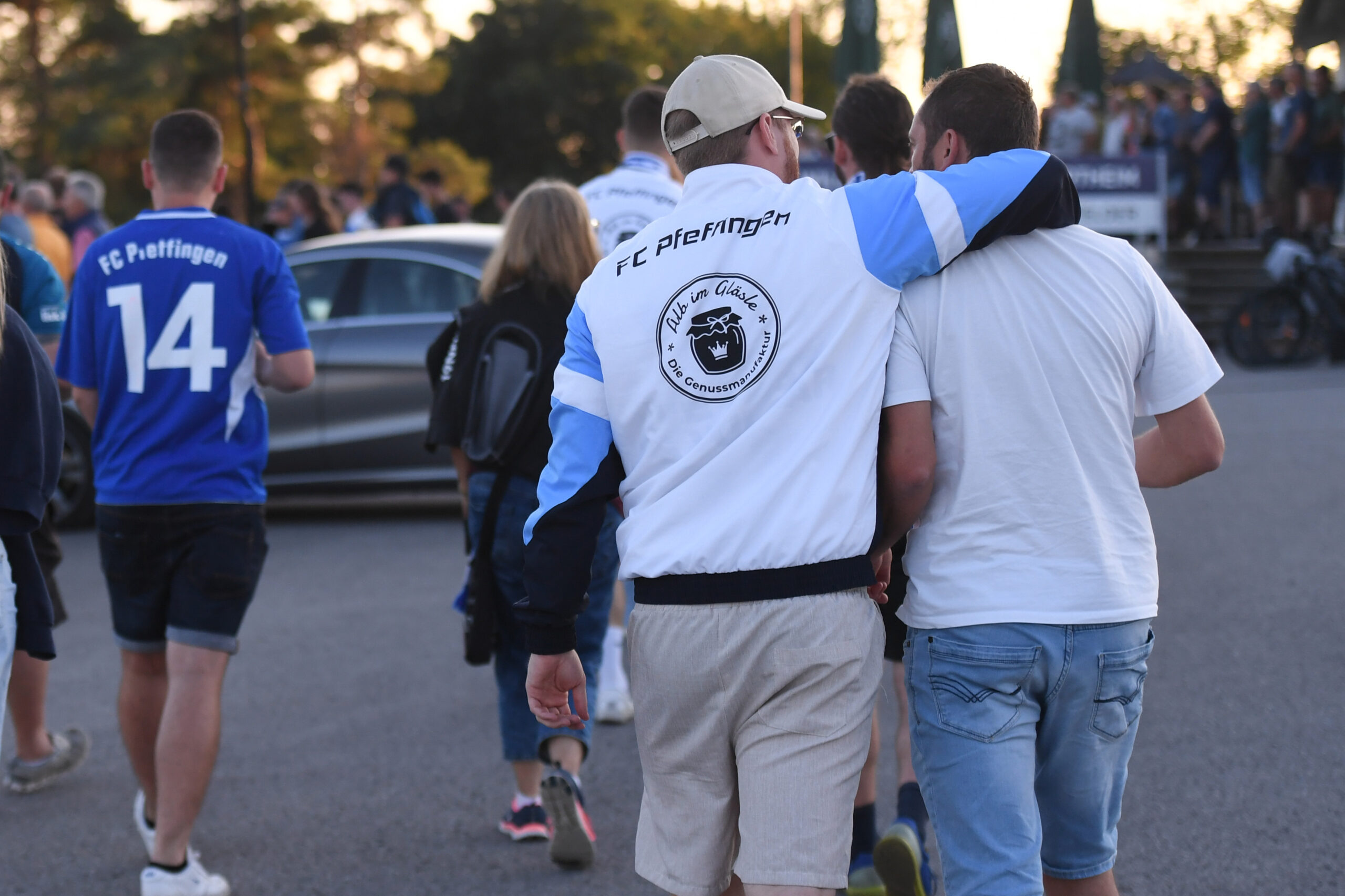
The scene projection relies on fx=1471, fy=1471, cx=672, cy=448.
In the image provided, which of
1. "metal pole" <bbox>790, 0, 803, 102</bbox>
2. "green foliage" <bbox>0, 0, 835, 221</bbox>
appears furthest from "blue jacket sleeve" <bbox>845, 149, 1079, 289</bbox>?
"metal pole" <bbox>790, 0, 803, 102</bbox>

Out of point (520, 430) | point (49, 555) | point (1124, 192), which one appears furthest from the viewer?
point (1124, 192)

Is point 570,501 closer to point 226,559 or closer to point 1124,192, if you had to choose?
point 226,559

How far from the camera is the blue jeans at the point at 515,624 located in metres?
4.30

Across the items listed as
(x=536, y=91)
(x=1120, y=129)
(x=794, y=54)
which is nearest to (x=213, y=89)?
(x=536, y=91)

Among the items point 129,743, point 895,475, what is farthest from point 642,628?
point 129,743

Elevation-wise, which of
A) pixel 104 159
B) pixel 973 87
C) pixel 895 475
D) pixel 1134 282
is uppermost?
pixel 973 87

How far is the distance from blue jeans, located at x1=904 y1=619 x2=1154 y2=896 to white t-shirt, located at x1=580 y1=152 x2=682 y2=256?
345 cm

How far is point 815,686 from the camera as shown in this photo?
249cm

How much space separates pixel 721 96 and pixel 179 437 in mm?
2088

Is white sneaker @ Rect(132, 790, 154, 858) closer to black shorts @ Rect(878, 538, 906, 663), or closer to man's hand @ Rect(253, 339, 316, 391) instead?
man's hand @ Rect(253, 339, 316, 391)

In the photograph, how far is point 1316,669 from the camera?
5.73 meters

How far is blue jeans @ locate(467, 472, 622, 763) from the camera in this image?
4305 millimetres

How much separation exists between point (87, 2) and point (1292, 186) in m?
37.2

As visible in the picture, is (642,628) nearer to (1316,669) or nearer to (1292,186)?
(1316,669)
